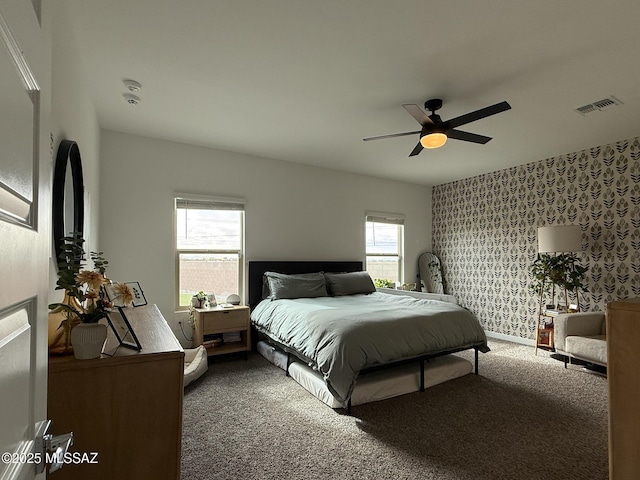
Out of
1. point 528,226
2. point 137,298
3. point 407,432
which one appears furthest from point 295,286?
point 528,226

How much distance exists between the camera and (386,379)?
3.10m

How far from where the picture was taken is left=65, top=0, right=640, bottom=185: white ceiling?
6.60ft

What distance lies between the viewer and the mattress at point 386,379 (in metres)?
2.95

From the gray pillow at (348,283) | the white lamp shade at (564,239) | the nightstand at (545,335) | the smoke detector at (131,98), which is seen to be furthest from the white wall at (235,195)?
the white lamp shade at (564,239)

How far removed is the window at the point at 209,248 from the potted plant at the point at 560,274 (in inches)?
154

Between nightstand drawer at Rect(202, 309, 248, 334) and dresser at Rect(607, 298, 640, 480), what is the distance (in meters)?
3.66

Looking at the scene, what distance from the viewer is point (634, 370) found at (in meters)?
0.94

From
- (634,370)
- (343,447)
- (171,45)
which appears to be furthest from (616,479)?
(171,45)

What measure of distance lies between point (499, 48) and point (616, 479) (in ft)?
7.81

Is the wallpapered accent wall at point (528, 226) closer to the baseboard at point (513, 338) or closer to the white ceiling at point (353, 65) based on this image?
the baseboard at point (513, 338)

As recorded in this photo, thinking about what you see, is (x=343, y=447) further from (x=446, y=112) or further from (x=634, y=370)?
(x=446, y=112)

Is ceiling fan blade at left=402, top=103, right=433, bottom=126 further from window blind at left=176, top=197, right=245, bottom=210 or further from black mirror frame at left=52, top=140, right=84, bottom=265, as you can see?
Answer: window blind at left=176, top=197, right=245, bottom=210

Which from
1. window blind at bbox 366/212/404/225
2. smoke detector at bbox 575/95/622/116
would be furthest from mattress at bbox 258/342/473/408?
window blind at bbox 366/212/404/225

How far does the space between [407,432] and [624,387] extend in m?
1.84
